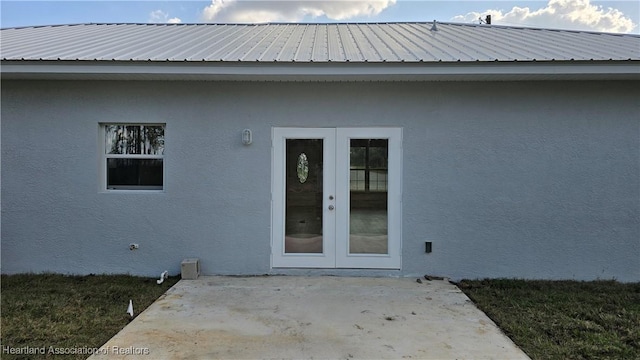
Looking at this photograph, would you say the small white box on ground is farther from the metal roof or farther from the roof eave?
the metal roof

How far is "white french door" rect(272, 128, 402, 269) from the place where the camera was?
19.2 feet

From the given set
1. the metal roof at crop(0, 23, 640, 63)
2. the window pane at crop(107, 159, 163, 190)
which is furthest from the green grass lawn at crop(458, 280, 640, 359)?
the window pane at crop(107, 159, 163, 190)

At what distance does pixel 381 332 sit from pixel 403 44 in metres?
5.12

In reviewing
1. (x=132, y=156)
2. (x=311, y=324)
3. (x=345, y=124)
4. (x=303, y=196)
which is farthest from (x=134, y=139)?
(x=311, y=324)

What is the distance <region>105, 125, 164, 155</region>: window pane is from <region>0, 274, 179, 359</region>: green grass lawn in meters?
2.05

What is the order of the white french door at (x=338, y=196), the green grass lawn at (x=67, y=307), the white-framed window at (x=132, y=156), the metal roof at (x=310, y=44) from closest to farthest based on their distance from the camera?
the green grass lawn at (x=67, y=307) → the metal roof at (x=310, y=44) → the white french door at (x=338, y=196) → the white-framed window at (x=132, y=156)

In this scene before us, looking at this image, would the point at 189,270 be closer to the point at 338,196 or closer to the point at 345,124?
the point at 338,196

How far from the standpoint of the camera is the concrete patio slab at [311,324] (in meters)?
3.47

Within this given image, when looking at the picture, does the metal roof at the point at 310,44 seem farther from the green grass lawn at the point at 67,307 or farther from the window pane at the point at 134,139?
the green grass lawn at the point at 67,307

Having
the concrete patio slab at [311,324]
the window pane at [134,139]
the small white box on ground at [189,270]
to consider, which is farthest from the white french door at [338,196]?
the window pane at [134,139]

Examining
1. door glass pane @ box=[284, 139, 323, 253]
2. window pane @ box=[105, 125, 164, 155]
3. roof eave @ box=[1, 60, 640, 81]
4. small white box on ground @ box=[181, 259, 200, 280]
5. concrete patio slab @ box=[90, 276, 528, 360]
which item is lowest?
concrete patio slab @ box=[90, 276, 528, 360]

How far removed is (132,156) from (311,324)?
161 inches

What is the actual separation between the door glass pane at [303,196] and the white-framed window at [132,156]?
2.14 metres

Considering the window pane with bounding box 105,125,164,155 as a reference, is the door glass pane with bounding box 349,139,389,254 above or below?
below
